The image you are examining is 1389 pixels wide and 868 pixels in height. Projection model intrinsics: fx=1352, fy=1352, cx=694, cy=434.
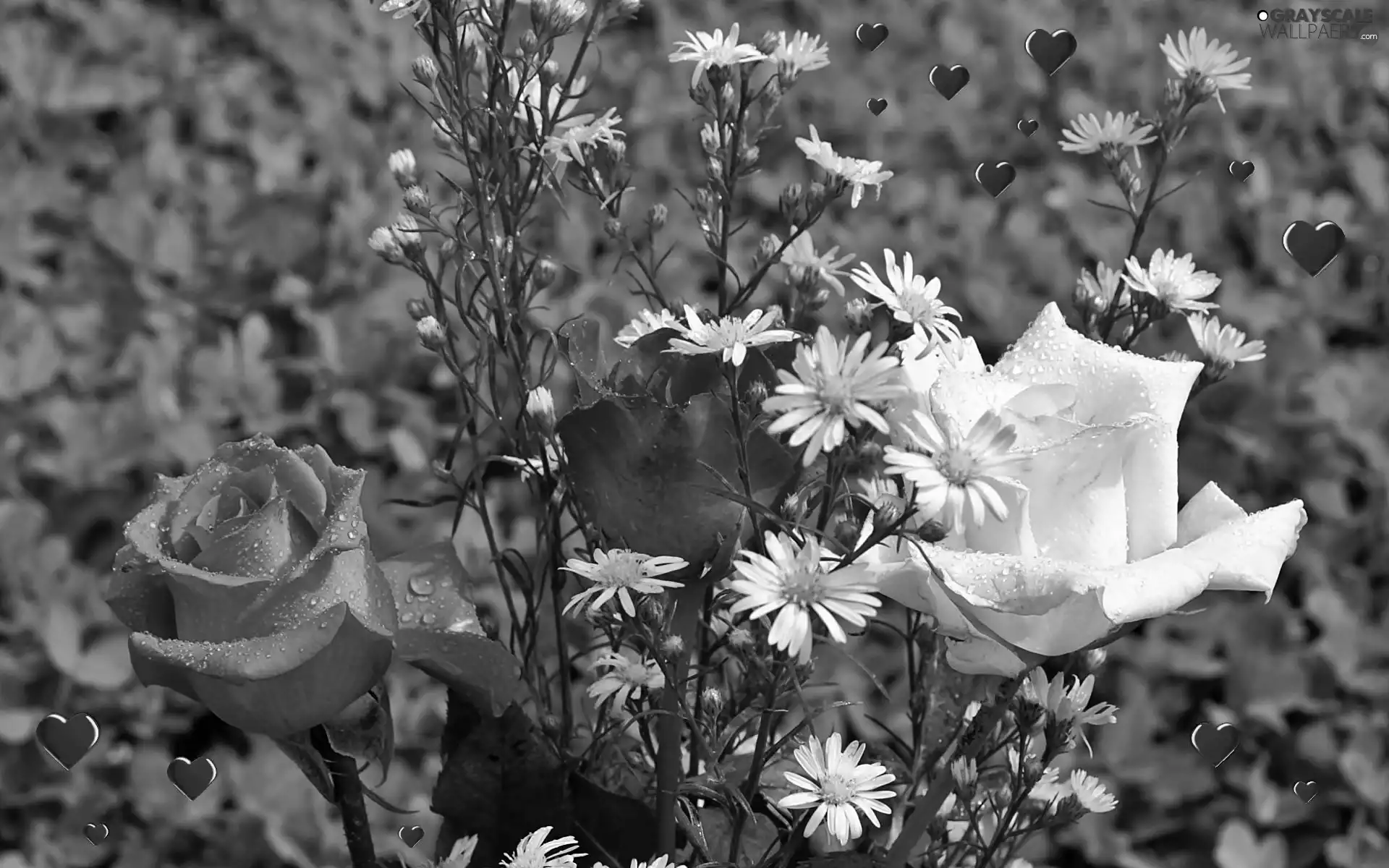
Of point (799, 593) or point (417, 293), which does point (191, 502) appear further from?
point (417, 293)

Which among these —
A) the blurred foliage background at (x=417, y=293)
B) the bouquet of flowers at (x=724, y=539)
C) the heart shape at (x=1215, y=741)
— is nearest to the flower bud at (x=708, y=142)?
the bouquet of flowers at (x=724, y=539)

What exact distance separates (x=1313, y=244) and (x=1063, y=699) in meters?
0.22

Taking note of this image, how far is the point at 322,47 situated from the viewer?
1.29 m

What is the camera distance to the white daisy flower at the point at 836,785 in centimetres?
29

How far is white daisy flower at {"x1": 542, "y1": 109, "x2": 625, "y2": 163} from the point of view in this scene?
1.16ft

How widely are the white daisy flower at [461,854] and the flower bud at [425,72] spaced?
0.20m

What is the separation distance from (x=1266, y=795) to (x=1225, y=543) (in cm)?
77

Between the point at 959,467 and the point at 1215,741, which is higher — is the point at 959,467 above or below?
above

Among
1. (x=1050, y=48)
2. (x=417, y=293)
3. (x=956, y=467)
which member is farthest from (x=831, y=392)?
(x=417, y=293)

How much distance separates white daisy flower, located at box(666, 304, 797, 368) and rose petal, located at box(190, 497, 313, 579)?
10 centimetres

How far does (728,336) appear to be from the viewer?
0.28m

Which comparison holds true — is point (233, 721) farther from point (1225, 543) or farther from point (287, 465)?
point (1225, 543)

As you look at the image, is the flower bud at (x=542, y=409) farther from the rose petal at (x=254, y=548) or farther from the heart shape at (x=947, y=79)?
the heart shape at (x=947, y=79)

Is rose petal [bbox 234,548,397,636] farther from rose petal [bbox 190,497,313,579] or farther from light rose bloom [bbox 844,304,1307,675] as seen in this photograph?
light rose bloom [bbox 844,304,1307,675]
